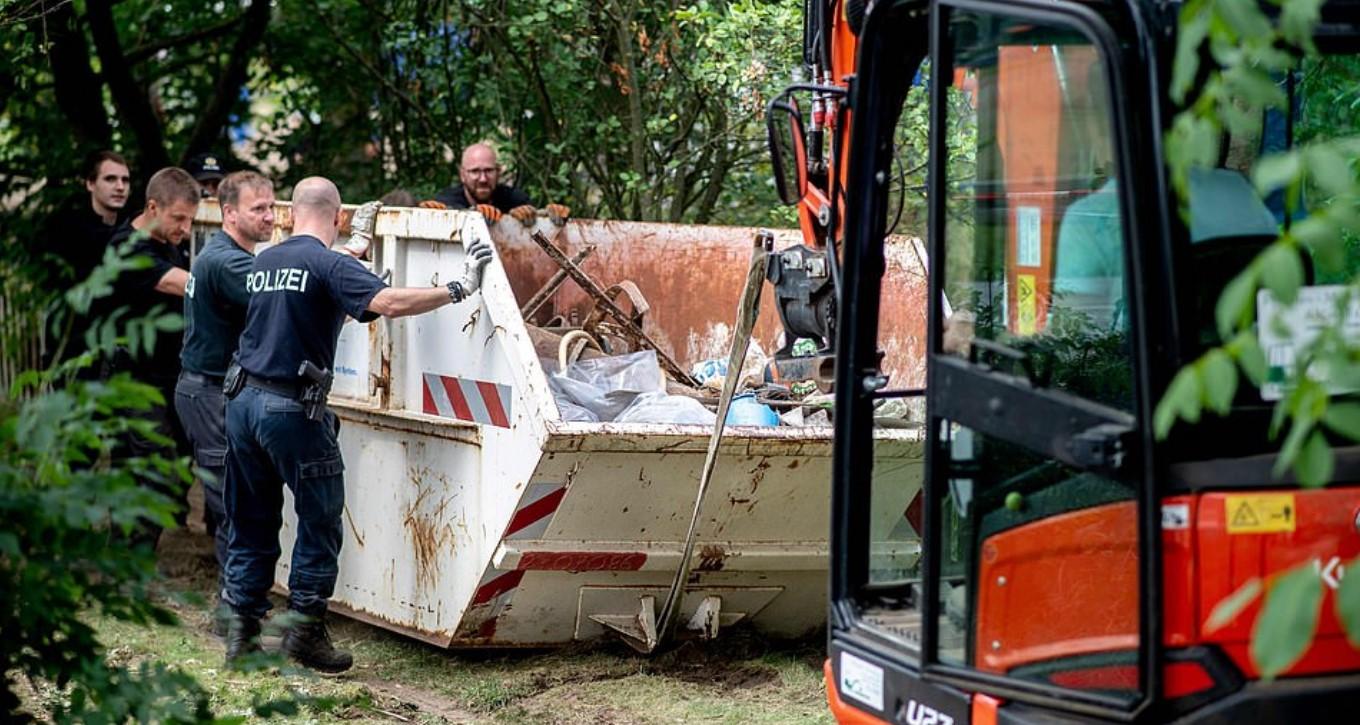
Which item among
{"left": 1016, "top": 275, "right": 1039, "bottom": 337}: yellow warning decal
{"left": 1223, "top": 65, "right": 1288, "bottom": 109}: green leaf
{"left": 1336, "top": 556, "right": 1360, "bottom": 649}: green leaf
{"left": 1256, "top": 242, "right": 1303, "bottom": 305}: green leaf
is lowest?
{"left": 1336, "top": 556, "right": 1360, "bottom": 649}: green leaf

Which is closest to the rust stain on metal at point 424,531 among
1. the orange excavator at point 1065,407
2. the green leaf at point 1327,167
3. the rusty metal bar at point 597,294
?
the rusty metal bar at point 597,294

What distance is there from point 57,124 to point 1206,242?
811 cm

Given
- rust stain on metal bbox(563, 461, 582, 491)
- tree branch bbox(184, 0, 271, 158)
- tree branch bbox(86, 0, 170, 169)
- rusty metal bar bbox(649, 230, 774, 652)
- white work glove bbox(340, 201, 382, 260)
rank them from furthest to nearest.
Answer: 1. tree branch bbox(184, 0, 271, 158)
2. tree branch bbox(86, 0, 170, 169)
3. white work glove bbox(340, 201, 382, 260)
4. rust stain on metal bbox(563, 461, 582, 491)
5. rusty metal bar bbox(649, 230, 774, 652)

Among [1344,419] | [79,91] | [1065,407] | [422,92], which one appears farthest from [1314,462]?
[79,91]

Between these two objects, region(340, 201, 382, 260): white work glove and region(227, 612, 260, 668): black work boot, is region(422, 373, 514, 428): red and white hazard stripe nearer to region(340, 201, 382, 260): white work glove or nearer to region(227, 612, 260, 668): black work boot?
region(340, 201, 382, 260): white work glove

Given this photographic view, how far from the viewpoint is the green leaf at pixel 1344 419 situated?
205 centimetres

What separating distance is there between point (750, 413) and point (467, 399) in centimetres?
91

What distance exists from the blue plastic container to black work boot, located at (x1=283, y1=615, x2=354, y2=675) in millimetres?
1510

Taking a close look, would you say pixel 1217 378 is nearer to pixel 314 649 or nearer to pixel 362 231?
pixel 314 649

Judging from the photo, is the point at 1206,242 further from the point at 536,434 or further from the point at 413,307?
the point at 413,307

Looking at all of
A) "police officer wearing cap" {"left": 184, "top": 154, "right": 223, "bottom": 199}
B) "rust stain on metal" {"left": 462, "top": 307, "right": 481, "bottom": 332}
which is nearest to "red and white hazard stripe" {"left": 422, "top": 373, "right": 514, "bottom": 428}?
"rust stain on metal" {"left": 462, "top": 307, "right": 481, "bottom": 332}

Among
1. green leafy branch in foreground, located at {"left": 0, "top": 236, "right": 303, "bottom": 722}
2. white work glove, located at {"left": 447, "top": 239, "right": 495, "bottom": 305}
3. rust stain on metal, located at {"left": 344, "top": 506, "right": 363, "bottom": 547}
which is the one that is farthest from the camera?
rust stain on metal, located at {"left": 344, "top": 506, "right": 363, "bottom": 547}

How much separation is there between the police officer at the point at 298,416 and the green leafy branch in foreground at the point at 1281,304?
365 cm

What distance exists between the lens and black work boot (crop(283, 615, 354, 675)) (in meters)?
5.76
